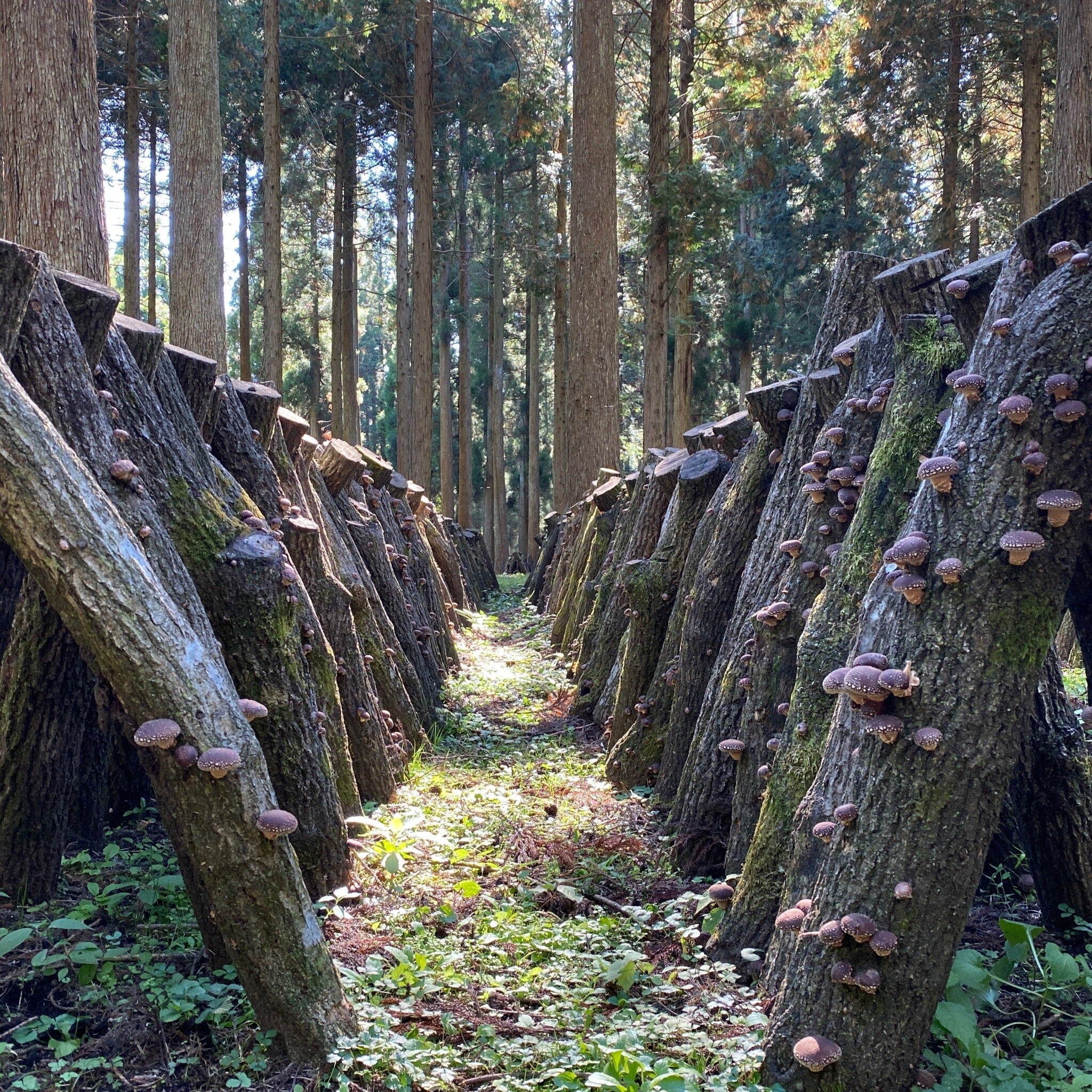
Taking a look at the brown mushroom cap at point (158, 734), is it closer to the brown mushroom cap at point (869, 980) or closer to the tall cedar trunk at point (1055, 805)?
the brown mushroom cap at point (869, 980)

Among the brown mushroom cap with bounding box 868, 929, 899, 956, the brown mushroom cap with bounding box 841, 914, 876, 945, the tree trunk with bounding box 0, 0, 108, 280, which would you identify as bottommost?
the brown mushroom cap with bounding box 868, 929, 899, 956

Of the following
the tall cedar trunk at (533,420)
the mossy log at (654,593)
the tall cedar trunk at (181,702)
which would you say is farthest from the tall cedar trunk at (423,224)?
the tall cedar trunk at (181,702)

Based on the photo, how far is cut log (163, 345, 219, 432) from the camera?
412cm

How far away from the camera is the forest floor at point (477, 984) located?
8.42ft

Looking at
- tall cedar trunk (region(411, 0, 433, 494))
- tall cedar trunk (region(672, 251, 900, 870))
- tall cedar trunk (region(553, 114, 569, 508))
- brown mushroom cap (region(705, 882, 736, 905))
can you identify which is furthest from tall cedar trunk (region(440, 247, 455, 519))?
brown mushroom cap (region(705, 882, 736, 905))

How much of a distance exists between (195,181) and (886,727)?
13089mm

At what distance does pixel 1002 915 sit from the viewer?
11.8ft

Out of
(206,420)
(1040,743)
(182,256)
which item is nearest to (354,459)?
(206,420)

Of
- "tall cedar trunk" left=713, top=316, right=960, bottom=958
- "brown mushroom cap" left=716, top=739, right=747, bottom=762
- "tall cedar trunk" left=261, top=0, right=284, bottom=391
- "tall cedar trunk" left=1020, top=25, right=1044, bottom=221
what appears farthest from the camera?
"tall cedar trunk" left=261, top=0, right=284, bottom=391

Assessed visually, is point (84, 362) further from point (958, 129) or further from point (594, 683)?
point (958, 129)

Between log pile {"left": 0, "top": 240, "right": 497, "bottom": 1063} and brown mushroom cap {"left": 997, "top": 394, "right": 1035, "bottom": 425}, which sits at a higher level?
brown mushroom cap {"left": 997, "top": 394, "right": 1035, "bottom": 425}

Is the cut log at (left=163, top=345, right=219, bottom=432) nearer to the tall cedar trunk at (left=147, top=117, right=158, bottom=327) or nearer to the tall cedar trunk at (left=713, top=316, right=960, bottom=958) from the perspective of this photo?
the tall cedar trunk at (left=713, top=316, right=960, bottom=958)

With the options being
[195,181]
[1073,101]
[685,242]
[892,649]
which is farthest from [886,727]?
[685,242]

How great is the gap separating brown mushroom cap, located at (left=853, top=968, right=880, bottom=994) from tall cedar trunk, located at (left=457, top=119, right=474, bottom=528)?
27905mm
